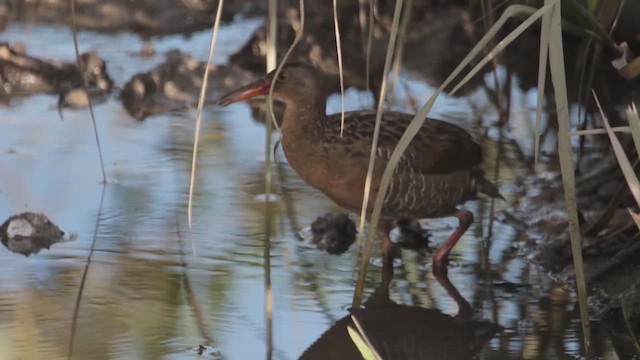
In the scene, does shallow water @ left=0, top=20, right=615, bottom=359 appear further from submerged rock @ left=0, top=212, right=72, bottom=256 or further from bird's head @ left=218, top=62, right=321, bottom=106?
bird's head @ left=218, top=62, right=321, bottom=106

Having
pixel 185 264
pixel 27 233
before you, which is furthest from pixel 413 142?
pixel 27 233

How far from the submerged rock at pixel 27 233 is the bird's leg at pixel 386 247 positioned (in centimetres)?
132

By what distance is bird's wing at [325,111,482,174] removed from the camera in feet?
18.7

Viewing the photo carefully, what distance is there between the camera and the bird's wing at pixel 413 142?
5707 mm

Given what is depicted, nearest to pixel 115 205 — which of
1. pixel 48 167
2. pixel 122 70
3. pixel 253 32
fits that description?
pixel 48 167

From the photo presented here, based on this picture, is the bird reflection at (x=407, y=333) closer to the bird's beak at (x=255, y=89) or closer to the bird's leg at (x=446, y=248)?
the bird's leg at (x=446, y=248)

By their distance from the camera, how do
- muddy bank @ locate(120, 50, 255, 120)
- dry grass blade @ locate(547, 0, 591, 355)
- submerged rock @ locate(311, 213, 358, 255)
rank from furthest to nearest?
1. muddy bank @ locate(120, 50, 255, 120)
2. submerged rock @ locate(311, 213, 358, 255)
3. dry grass blade @ locate(547, 0, 591, 355)

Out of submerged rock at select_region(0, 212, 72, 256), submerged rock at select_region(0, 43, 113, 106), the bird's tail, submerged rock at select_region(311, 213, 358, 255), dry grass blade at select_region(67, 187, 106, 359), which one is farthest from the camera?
submerged rock at select_region(0, 43, 113, 106)

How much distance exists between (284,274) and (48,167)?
5.98 feet

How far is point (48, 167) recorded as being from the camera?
Result: 680 cm

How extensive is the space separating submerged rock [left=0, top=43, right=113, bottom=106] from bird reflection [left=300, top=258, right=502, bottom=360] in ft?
12.1

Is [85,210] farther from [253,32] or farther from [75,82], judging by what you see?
[253,32]

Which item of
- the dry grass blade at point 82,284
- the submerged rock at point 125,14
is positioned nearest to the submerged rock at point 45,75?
the submerged rock at point 125,14

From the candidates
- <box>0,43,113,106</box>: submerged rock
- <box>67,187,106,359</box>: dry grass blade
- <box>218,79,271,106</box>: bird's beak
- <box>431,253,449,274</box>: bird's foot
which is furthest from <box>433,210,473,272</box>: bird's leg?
<box>0,43,113,106</box>: submerged rock
